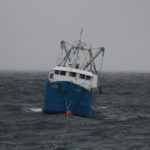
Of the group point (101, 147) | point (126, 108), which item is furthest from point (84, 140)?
point (126, 108)

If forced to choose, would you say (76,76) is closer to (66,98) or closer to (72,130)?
(66,98)

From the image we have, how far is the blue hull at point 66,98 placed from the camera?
46.8 metres

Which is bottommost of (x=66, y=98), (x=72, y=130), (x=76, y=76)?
(x=72, y=130)

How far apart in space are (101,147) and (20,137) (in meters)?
6.85

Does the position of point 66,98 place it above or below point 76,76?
below

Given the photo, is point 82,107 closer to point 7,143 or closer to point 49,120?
point 49,120

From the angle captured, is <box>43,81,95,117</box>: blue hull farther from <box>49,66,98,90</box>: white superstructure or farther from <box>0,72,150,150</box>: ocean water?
<box>49,66,98,90</box>: white superstructure

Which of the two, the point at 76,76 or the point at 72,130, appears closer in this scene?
the point at 72,130

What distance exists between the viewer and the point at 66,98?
46781 millimetres

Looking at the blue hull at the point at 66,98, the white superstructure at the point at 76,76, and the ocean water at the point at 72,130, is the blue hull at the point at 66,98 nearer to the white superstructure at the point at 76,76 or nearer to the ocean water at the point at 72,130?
the ocean water at the point at 72,130

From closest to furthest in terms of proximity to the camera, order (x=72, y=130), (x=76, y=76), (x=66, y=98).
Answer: (x=72, y=130), (x=66, y=98), (x=76, y=76)

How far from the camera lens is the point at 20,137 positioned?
3491 cm

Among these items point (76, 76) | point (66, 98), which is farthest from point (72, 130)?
point (76, 76)

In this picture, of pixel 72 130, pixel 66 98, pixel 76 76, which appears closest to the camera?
pixel 72 130
